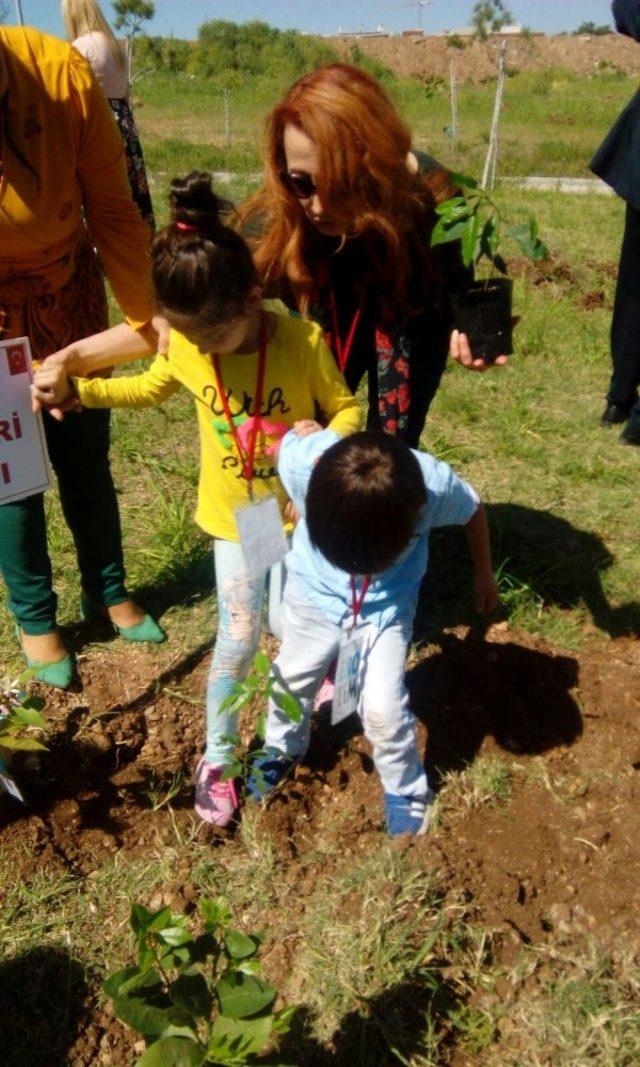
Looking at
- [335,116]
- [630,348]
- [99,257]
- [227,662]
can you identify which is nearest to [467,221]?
[335,116]

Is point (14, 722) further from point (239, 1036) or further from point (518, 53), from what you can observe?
point (518, 53)

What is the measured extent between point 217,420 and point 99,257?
0.59m

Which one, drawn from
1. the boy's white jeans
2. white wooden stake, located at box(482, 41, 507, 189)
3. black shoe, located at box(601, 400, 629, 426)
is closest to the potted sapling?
the boy's white jeans

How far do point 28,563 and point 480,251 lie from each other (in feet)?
4.41

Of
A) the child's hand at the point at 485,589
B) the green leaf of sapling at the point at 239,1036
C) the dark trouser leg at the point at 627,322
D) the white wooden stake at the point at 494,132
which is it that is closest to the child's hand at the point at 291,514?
the child's hand at the point at 485,589

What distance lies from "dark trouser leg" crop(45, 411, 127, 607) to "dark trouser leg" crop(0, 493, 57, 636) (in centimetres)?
11

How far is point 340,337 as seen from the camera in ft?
7.10

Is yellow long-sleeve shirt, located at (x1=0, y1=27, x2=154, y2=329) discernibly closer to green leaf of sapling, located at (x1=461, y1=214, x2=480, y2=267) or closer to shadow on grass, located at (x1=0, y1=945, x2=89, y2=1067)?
green leaf of sapling, located at (x1=461, y1=214, x2=480, y2=267)

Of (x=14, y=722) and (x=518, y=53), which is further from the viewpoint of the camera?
(x=518, y=53)

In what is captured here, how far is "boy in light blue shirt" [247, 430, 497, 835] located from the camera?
4.97ft

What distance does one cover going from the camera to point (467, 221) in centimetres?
176

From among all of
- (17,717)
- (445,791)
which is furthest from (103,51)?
(445,791)

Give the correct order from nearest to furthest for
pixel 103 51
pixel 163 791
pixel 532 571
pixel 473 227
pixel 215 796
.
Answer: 1. pixel 473 227
2. pixel 215 796
3. pixel 163 791
4. pixel 532 571
5. pixel 103 51

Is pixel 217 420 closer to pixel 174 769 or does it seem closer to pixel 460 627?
pixel 174 769
